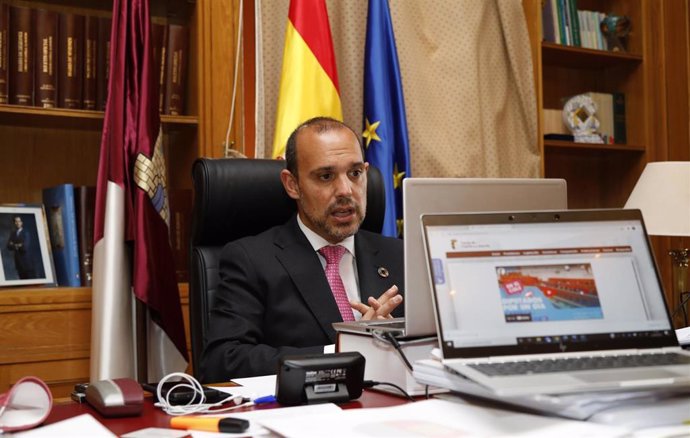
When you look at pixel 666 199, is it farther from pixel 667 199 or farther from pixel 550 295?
pixel 550 295

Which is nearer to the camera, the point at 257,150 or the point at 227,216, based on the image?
the point at 227,216

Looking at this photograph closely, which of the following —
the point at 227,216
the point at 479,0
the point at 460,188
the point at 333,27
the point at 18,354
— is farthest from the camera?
the point at 479,0

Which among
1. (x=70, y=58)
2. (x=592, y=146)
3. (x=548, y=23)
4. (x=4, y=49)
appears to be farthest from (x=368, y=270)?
(x=548, y=23)

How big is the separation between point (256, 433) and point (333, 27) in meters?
2.46

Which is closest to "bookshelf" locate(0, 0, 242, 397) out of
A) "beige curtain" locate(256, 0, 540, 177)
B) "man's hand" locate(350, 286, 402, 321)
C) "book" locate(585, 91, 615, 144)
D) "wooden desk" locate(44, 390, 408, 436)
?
"beige curtain" locate(256, 0, 540, 177)

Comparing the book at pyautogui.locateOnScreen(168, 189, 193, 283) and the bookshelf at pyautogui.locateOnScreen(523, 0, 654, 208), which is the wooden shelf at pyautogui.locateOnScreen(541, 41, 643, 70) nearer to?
the bookshelf at pyautogui.locateOnScreen(523, 0, 654, 208)

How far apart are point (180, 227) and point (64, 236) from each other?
408 mm

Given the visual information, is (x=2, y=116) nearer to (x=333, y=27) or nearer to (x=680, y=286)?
(x=333, y=27)

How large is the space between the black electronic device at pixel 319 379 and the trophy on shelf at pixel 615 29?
10.3 feet

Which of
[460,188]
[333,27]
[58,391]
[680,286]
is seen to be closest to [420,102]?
[333,27]

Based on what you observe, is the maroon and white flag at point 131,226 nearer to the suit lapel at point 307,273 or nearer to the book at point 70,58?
the book at point 70,58

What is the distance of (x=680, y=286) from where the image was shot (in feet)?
9.40

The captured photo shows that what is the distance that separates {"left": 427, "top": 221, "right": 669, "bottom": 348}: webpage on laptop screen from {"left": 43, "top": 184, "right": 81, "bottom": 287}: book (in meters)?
1.85

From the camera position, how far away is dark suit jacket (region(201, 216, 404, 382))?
1.95 m
